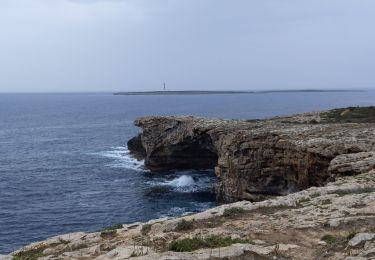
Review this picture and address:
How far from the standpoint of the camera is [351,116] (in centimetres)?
6150

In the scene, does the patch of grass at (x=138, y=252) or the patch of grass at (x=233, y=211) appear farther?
the patch of grass at (x=233, y=211)

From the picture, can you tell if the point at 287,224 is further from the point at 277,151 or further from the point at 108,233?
the point at 277,151

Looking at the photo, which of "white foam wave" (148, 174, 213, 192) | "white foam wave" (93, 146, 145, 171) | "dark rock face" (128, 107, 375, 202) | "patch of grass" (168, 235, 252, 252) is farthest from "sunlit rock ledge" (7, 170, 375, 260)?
"white foam wave" (93, 146, 145, 171)

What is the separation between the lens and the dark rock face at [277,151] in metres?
37.9

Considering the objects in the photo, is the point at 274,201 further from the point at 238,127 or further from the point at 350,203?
the point at 238,127

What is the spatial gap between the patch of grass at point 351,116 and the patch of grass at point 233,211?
135 feet

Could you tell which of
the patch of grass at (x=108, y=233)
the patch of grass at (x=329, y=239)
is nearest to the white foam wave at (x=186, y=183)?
the patch of grass at (x=108, y=233)

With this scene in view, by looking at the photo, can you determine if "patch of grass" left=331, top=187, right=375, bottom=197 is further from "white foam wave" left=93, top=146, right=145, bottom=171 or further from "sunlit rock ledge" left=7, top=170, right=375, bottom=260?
"white foam wave" left=93, top=146, right=145, bottom=171

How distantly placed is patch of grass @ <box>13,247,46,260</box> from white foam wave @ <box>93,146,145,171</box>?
57295mm

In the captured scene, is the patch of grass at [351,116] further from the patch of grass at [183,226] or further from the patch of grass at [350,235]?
the patch of grass at [350,235]

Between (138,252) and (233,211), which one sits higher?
(138,252)

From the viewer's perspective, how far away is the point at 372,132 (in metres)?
41.2

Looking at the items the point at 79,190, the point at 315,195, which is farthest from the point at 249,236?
A: the point at 79,190

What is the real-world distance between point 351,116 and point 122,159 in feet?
132
